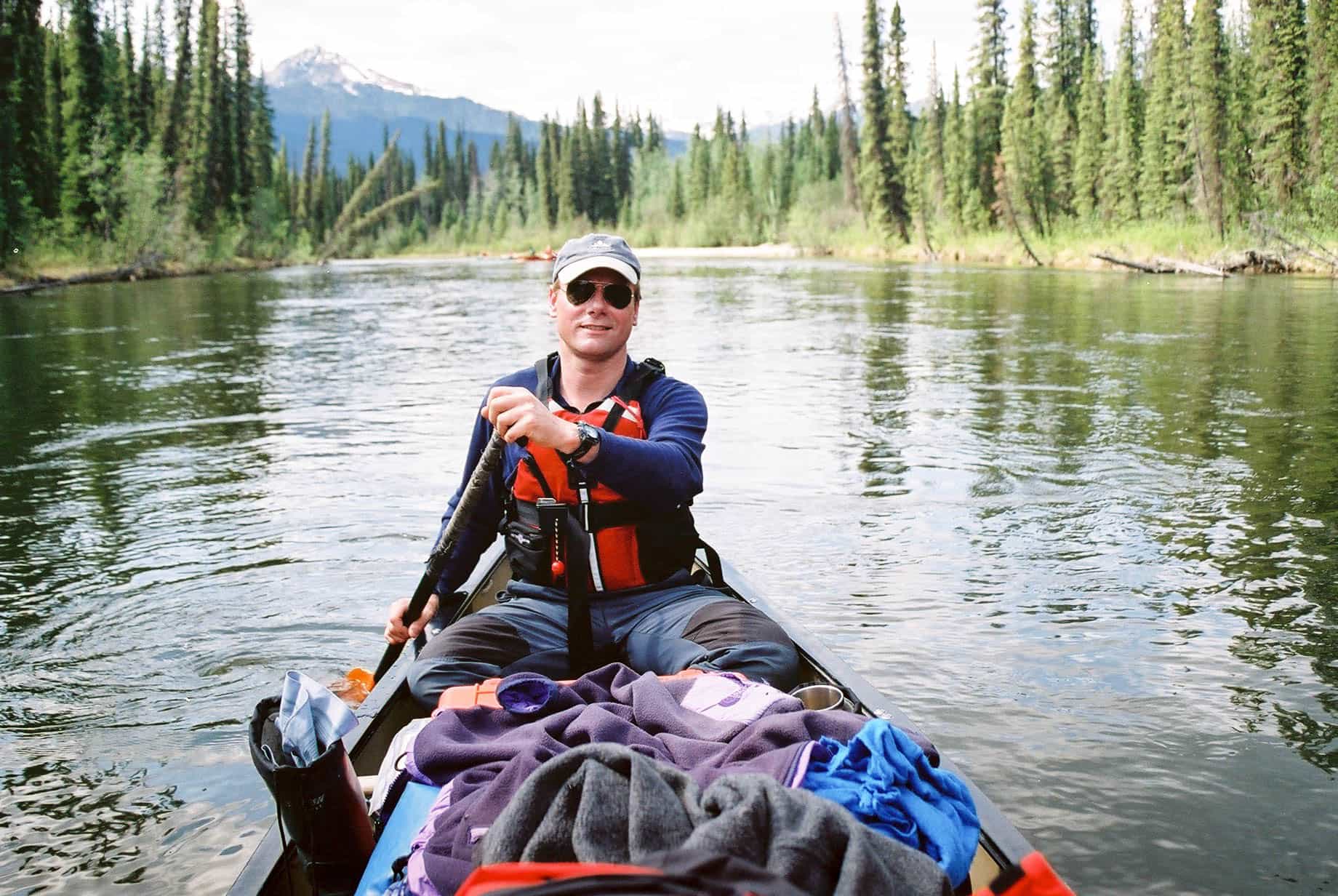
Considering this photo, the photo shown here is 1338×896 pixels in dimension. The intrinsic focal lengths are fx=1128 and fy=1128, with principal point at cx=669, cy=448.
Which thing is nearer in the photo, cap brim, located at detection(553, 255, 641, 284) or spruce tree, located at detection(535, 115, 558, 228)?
cap brim, located at detection(553, 255, 641, 284)

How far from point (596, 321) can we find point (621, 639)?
99 cm

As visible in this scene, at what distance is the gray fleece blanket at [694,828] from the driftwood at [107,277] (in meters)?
34.1

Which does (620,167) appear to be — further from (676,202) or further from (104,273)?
(104,273)

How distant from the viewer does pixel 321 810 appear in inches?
89.7

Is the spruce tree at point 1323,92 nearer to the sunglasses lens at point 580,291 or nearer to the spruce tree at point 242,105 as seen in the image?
the sunglasses lens at point 580,291

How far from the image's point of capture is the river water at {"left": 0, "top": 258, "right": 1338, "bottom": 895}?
3871 millimetres

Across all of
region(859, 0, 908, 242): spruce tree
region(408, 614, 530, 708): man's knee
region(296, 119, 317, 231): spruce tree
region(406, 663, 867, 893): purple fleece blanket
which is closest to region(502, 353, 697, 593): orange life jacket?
region(408, 614, 530, 708): man's knee

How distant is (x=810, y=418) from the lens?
1137cm

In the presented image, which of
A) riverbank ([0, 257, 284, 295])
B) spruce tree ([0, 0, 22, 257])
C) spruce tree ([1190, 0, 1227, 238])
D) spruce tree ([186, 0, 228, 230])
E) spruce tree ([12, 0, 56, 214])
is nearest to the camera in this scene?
riverbank ([0, 257, 284, 295])

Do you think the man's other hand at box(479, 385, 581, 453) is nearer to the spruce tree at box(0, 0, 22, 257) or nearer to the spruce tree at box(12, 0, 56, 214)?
the spruce tree at box(0, 0, 22, 257)

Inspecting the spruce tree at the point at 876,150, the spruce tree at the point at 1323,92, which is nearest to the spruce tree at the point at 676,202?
the spruce tree at the point at 876,150

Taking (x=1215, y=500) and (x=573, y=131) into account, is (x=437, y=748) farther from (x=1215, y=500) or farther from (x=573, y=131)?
(x=573, y=131)

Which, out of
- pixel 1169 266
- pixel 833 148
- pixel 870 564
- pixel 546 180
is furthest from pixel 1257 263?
pixel 546 180

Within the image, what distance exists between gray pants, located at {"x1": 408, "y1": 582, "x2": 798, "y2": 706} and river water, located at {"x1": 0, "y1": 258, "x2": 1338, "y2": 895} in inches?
43.2
